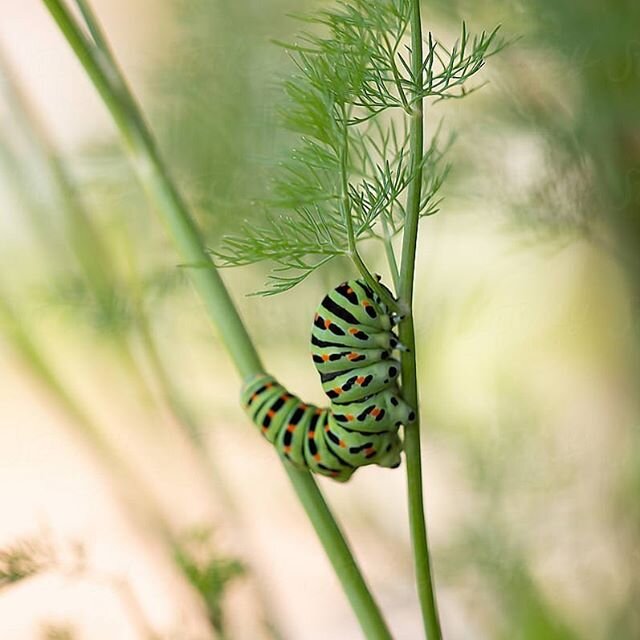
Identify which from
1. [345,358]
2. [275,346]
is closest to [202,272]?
[345,358]

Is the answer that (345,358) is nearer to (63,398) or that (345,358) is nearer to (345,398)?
(345,398)

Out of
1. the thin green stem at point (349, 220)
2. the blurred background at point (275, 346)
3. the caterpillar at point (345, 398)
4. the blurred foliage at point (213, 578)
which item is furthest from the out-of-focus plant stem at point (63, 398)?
the thin green stem at point (349, 220)

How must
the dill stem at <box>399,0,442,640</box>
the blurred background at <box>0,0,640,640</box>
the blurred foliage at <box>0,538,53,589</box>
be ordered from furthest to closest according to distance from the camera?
the blurred background at <box>0,0,640,640</box> < the blurred foliage at <box>0,538,53,589</box> < the dill stem at <box>399,0,442,640</box>

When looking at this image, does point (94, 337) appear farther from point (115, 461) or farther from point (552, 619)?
point (552, 619)

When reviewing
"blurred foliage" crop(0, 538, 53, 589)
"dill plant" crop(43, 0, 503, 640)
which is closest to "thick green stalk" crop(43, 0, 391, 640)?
"dill plant" crop(43, 0, 503, 640)

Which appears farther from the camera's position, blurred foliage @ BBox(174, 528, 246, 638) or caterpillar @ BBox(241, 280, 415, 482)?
blurred foliage @ BBox(174, 528, 246, 638)

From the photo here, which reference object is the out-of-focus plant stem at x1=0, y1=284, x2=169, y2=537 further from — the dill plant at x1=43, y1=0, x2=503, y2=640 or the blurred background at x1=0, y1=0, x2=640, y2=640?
the dill plant at x1=43, y1=0, x2=503, y2=640
